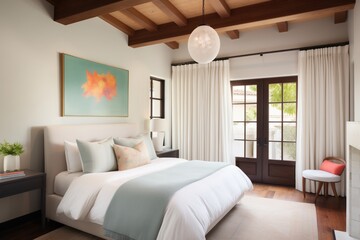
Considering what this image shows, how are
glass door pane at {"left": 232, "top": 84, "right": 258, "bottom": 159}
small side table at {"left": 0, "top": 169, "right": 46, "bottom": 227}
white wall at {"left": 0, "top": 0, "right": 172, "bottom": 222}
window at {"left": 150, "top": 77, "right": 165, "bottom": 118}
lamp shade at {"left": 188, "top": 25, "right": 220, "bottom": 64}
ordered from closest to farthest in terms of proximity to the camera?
small side table at {"left": 0, "top": 169, "right": 46, "bottom": 227}
lamp shade at {"left": 188, "top": 25, "right": 220, "bottom": 64}
white wall at {"left": 0, "top": 0, "right": 172, "bottom": 222}
glass door pane at {"left": 232, "top": 84, "right": 258, "bottom": 159}
window at {"left": 150, "top": 77, "right": 165, "bottom": 118}

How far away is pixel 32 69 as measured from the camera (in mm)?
3055

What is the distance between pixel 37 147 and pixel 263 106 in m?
3.91

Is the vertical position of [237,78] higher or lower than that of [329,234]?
higher

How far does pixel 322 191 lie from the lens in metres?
4.11

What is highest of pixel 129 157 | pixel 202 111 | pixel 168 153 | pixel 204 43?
pixel 204 43

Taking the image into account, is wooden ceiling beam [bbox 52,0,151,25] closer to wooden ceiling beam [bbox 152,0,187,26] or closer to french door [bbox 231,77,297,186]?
wooden ceiling beam [bbox 152,0,187,26]

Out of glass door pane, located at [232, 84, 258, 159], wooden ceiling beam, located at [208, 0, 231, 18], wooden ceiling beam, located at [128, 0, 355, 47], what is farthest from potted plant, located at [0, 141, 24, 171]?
glass door pane, located at [232, 84, 258, 159]

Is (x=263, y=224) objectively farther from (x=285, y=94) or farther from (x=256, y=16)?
(x=256, y=16)

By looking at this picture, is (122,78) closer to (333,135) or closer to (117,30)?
(117,30)

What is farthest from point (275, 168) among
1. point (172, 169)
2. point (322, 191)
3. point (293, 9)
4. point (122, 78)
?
point (122, 78)

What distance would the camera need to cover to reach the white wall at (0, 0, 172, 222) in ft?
9.23

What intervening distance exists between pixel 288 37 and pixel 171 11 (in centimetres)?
230

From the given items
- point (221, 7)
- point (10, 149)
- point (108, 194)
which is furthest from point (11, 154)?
point (221, 7)

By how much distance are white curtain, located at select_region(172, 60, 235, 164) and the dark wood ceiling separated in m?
0.96
